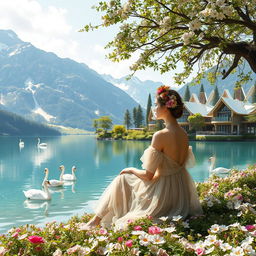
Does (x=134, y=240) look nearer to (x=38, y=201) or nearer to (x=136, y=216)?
(x=136, y=216)

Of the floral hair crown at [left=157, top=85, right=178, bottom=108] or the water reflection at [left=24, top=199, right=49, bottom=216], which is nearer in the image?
the floral hair crown at [left=157, top=85, right=178, bottom=108]

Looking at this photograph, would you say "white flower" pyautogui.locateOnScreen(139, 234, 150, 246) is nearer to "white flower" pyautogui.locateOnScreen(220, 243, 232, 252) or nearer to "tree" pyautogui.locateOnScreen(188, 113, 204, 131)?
"white flower" pyautogui.locateOnScreen(220, 243, 232, 252)

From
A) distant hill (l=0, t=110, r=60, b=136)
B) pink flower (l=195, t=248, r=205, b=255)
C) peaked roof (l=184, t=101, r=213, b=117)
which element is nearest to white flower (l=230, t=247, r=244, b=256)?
pink flower (l=195, t=248, r=205, b=255)

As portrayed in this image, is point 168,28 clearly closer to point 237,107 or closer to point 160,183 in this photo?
point 160,183

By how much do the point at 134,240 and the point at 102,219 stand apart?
1.25 metres

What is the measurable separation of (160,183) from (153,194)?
15cm

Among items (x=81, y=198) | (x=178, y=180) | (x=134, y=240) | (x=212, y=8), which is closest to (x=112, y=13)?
(x=212, y=8)

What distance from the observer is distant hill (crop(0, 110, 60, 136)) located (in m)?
131

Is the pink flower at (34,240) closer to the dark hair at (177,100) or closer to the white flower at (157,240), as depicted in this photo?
the white flower at (157,240)

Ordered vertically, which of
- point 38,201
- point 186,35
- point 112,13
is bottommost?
point 38,201

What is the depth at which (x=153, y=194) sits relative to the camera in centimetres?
358

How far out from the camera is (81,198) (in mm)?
11375

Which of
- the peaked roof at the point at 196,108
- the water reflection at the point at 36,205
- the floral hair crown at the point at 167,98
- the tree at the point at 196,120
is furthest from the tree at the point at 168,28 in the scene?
the peaked roof at the point at 196,108

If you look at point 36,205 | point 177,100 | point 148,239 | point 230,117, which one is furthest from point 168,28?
point 230,117
